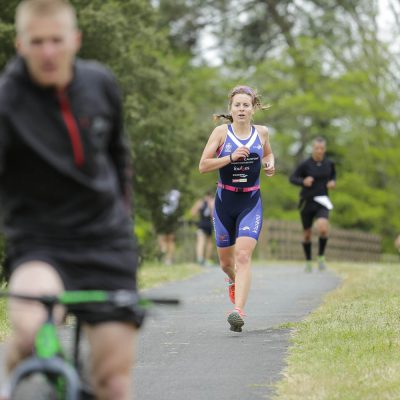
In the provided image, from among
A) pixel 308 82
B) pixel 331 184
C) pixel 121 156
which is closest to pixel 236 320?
pixel 121 156

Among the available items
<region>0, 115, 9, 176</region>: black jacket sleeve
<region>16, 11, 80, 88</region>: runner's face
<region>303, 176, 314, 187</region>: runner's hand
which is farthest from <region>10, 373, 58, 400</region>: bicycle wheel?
<region>303, 176, 314, 187</region>: runner's hand

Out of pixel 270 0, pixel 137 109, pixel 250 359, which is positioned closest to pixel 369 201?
pixel 270 0

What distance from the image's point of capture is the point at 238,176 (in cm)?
1128

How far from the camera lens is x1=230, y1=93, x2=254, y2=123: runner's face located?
1126 centimetres

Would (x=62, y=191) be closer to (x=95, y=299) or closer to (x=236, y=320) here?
(x=95, y=299)

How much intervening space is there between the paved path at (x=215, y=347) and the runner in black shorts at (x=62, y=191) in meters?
0.29

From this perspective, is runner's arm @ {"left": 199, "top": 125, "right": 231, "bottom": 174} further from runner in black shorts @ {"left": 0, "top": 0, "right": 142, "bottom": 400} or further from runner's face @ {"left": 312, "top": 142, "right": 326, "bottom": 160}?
runner's face @ {"left": 312, "top": 142, "right": 326, "bottom": 160}

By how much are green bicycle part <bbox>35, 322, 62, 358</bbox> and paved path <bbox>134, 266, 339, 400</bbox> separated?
55cm

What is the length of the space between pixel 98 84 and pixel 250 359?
4630 mm

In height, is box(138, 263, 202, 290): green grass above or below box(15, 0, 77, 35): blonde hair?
below

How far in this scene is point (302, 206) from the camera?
21766mm

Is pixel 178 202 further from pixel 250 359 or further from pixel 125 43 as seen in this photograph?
pixel 250 359

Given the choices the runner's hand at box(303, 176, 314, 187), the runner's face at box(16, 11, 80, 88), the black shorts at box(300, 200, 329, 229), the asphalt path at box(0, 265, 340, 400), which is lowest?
the asphalt path at box(0, 265, 340, 400)

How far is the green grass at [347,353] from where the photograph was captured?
7.40 m
